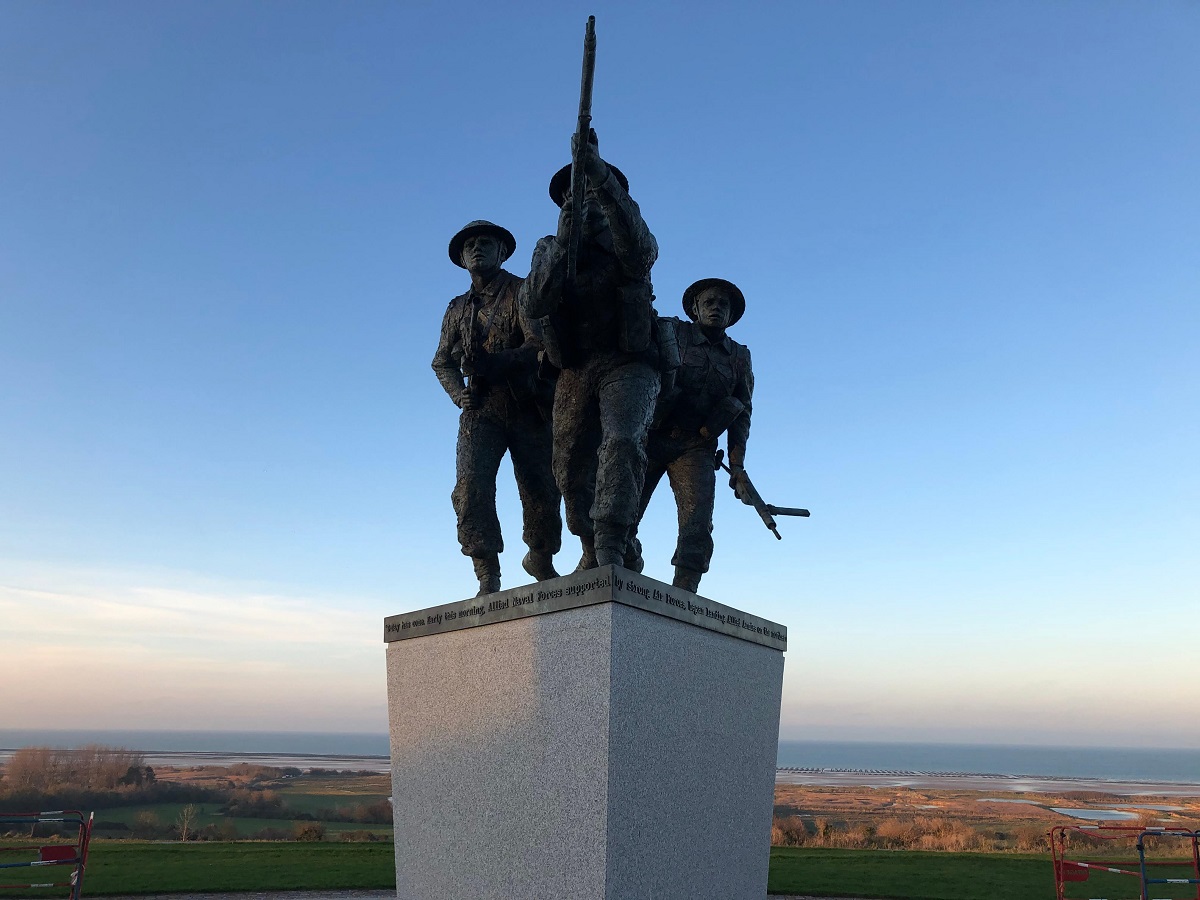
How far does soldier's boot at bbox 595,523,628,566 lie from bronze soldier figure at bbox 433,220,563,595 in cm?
115

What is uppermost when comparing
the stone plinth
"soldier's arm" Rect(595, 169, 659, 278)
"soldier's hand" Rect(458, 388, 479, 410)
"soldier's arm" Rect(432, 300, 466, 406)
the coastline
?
"soldier's arm" Rect(595, 169, 659, 278)

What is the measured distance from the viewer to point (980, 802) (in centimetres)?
3406

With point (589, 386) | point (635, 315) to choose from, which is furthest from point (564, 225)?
point (589, 386)

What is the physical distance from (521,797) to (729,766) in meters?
1.49

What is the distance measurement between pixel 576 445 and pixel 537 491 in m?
0.90

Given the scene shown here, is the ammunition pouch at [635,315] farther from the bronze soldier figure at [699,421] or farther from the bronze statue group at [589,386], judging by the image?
the bronze soldier figure at [699,421]

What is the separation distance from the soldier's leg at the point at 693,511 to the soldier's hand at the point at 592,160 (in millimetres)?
3140

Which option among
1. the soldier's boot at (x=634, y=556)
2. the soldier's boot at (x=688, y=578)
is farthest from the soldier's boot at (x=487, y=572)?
the soldier's boot at (x=688, y=578)

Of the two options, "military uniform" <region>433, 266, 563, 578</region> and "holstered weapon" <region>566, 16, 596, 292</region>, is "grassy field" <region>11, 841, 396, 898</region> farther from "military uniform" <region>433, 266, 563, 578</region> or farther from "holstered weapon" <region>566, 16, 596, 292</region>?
"holstered weapon" <region>566, 16, 596, 292</region>

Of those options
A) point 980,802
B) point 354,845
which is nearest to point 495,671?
point 354,845

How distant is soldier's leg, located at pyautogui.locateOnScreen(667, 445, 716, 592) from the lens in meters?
7.70

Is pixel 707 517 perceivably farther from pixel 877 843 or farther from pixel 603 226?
pixel 877 843

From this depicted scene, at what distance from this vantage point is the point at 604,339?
238 inches

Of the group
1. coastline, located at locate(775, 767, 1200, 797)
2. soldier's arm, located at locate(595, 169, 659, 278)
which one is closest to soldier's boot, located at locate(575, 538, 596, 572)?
soldier's arm, located at locate(595, 169, 659, 278)
